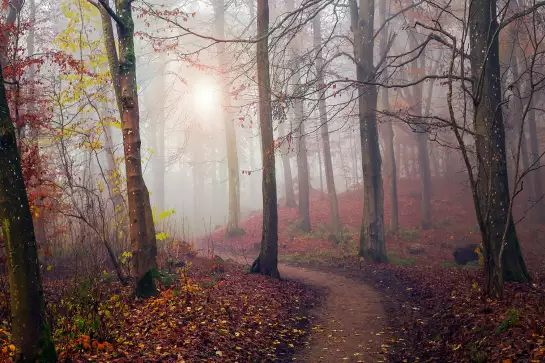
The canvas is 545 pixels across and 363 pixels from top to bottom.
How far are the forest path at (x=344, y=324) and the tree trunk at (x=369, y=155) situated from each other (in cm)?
285

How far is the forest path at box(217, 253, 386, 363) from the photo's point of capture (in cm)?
636

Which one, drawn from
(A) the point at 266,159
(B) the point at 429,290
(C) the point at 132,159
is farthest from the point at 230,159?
(C) the point at 132,159

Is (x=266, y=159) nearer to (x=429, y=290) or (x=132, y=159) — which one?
(x=132, y=159)

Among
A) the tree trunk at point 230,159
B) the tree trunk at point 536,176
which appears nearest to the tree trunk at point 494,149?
the tree trunk at point 536,176

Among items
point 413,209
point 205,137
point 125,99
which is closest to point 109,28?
point 125,99

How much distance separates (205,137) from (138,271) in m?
30.0

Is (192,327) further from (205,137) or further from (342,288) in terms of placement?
(205,137)

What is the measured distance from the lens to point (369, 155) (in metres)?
14.6

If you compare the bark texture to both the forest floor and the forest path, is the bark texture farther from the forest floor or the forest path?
the forest floor

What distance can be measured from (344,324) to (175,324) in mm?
3317

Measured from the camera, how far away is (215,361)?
213 inches

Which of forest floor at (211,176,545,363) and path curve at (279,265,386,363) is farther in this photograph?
path curve at (279,265,386,363)

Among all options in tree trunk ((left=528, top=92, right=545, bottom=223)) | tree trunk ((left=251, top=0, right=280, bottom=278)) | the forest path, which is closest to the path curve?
the forest path

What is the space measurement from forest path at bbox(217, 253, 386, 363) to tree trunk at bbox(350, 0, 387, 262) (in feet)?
9.37
